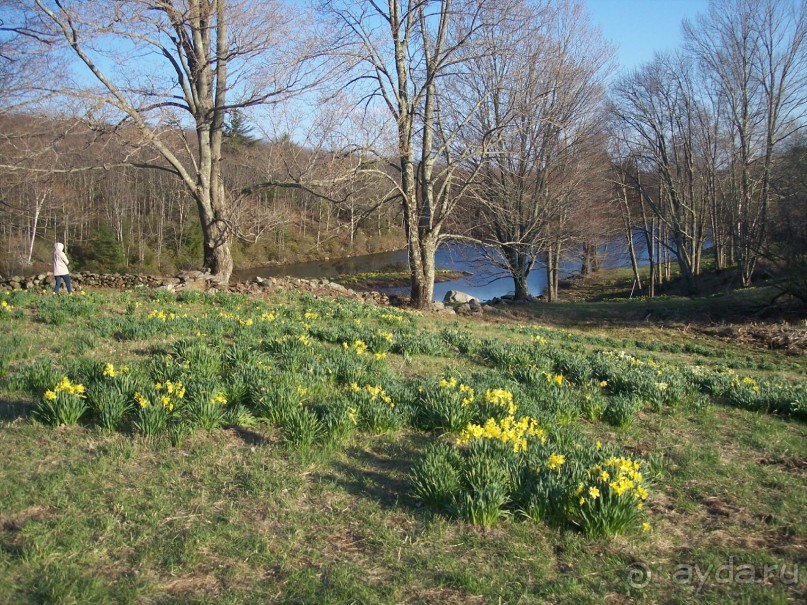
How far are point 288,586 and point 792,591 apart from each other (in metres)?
2.62

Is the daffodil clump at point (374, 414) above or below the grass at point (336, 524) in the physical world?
above

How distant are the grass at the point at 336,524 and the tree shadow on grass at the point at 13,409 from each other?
0.07 ft

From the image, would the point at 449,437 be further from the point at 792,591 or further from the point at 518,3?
the point at 518,3

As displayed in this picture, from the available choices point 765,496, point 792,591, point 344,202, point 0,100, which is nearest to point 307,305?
point 344,202

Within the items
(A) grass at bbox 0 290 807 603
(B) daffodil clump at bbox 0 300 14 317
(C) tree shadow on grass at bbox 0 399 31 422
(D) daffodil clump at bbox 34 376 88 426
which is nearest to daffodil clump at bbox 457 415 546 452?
(A) grass at bbox 0 290 807 603

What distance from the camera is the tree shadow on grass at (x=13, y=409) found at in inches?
196

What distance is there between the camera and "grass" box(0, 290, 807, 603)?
3.09 meters

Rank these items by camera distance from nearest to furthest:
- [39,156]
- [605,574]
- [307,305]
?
[605,574]
[307,305]
[39,156]

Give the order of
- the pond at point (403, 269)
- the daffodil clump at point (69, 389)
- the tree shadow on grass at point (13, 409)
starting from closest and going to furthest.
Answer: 1. the daffodil clump at point (69, 389)
2. the tree shadow on grass at point (13, 409)
3. the pond at point (403, 269)

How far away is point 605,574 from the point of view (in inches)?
129

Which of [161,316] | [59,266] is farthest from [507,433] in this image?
[59,266]

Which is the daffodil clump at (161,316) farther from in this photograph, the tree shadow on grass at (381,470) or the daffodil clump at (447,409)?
the tree shadow on grass at (381,470)

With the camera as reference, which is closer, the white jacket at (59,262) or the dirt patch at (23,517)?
the dirt patch at (23,517)

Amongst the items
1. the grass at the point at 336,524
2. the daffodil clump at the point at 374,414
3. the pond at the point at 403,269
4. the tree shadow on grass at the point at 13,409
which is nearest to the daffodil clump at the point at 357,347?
the grass at the point at 336,524
